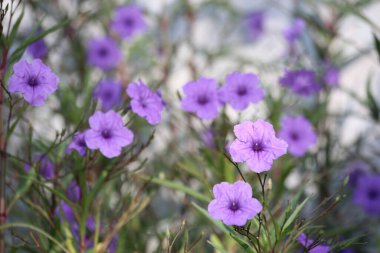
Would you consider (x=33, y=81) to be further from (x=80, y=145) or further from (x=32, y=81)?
(x=80, y=145)

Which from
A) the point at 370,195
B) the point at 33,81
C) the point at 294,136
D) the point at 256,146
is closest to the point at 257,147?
the point at 256,146

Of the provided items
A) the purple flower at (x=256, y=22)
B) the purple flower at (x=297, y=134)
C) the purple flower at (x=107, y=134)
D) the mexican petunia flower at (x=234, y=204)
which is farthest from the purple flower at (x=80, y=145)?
the purple flower at (x=256, y=22)

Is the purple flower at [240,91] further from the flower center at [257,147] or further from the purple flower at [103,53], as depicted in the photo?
the purple flower at [103,53]

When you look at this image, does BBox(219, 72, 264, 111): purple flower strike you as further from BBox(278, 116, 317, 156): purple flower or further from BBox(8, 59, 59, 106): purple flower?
BBox(8, 59, 59, 106): purple flower

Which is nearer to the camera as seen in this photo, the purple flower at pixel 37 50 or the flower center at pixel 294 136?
the flower center at pixel 294 136

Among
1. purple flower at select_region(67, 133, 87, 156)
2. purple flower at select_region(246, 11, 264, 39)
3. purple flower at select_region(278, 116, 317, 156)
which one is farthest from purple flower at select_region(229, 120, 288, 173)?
purple flower at select_region(246, 11, 264, 39)

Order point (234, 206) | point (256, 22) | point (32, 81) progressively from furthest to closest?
point (256, 22), point (32, 81), point (234, 206)

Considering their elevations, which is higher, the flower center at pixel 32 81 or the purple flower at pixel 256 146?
the flower center at pixel 32 81
